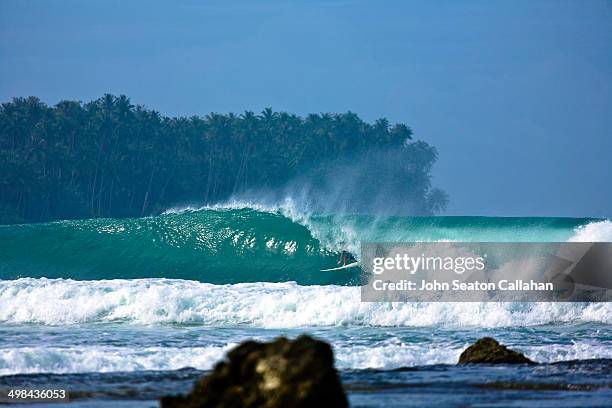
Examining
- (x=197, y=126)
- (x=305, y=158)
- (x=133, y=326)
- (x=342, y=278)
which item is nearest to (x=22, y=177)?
(x=197, y=126)

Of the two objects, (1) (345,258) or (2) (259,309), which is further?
(1) (345,258)

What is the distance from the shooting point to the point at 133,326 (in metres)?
18.5

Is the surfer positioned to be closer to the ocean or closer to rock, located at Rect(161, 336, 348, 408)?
the ocean

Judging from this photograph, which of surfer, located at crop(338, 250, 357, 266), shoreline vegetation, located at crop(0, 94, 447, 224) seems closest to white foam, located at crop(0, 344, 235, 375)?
surfer, located at crop(338, 250, 357, 266)

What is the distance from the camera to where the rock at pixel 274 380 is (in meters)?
7.70

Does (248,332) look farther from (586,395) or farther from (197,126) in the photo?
(197,126)

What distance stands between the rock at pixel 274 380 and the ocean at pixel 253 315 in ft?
7.59

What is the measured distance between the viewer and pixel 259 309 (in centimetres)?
1984

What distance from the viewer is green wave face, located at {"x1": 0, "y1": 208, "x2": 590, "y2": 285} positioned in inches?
1121

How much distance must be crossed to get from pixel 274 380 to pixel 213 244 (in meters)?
22.0

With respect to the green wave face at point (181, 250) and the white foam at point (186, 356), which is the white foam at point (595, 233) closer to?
the green wave face at point (181, 250)

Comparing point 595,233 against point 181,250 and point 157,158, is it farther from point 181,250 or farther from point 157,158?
point 157,158

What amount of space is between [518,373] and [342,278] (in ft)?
50.3

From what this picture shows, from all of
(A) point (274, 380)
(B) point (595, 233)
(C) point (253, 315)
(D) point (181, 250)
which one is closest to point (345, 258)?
(D) point (181, 250)
